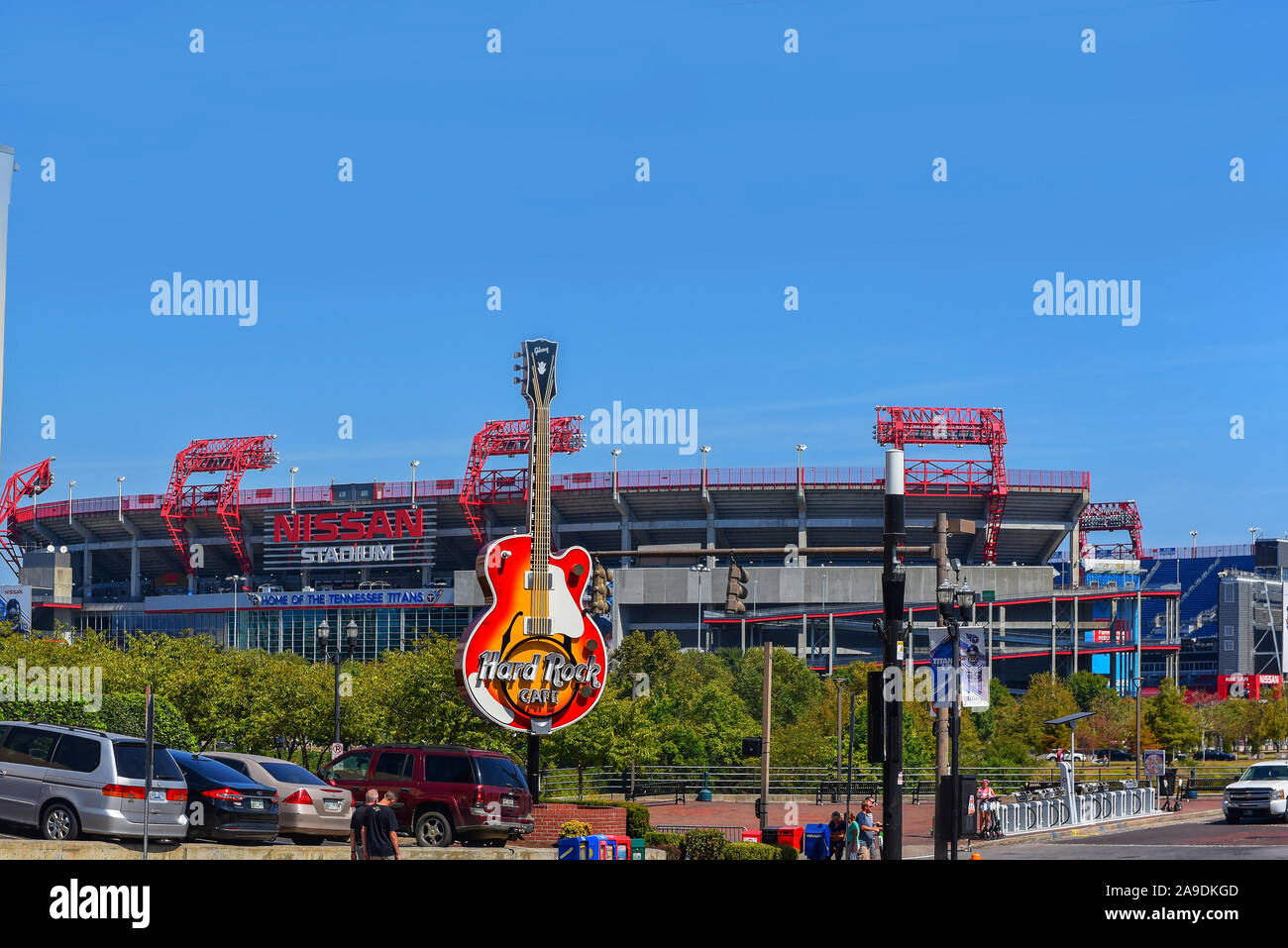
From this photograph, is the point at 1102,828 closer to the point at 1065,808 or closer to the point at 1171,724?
the point at 1065,808

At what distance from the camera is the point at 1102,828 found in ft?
145

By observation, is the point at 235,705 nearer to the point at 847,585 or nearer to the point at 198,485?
the point at 847,585

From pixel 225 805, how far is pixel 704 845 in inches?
361

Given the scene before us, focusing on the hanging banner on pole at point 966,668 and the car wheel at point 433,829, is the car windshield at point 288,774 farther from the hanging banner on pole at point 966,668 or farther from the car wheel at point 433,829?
the hanging banner on pole at point 966,668

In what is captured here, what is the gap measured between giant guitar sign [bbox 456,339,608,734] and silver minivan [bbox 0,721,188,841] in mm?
13654

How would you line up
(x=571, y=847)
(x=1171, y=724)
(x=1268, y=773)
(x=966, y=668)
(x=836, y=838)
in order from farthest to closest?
1. (x=1171, y=724)
2. (x=1268, y=773)
3. (x=966, y=668)
4. (x=836, y=838)
5. (x=571, y=847)

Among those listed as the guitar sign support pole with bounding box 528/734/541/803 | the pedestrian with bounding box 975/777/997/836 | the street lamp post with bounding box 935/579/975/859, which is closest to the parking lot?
the pedestrian with bounding box 975/777/997/836

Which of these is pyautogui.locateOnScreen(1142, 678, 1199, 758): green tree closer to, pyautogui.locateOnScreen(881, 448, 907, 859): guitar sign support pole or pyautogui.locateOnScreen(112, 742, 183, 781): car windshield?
pyautogui.locateOnScreen(881, 448, 907, 859): guitar sign support pole

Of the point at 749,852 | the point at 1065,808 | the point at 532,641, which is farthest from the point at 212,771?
the point at 1065,808

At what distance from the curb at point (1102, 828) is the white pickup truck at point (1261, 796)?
8.75ft

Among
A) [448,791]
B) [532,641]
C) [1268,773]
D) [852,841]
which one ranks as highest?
[532,641]
